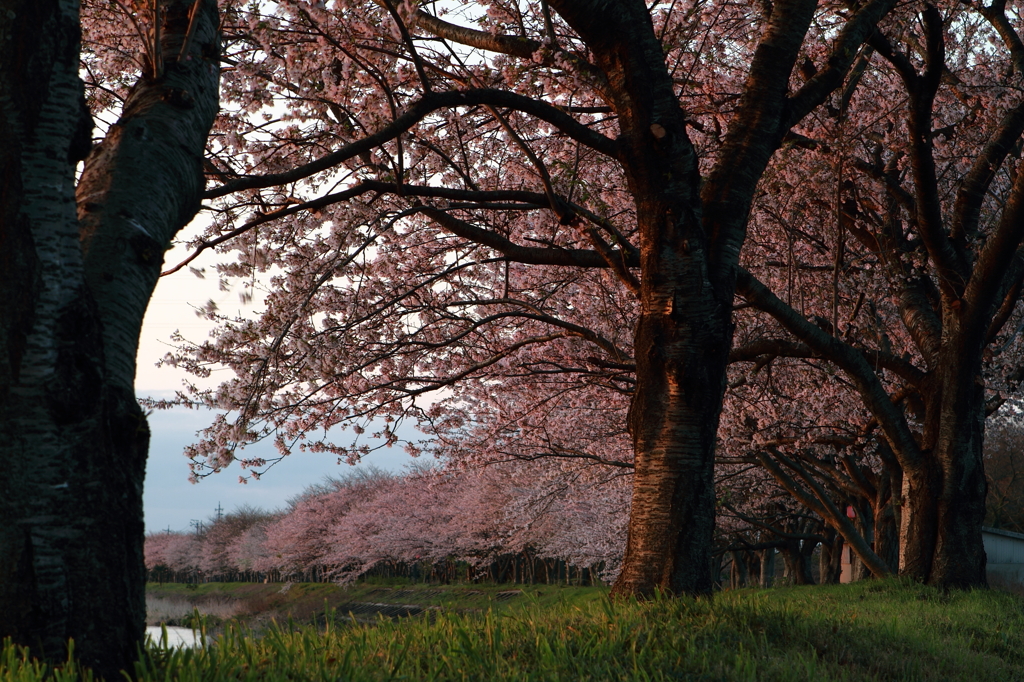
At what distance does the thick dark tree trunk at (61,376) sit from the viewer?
3.52 m

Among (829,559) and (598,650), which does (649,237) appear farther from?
(829,559)

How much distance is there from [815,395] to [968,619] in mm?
8189

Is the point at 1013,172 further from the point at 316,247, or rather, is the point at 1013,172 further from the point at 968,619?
the point at 316,247

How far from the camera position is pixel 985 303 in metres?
11.5

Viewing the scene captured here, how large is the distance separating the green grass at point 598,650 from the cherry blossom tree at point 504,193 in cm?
88

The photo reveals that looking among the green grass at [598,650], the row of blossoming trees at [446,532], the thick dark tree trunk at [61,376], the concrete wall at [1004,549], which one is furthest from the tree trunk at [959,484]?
the concrete wall at [1004,549]

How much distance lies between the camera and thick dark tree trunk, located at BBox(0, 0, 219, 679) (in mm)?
3516

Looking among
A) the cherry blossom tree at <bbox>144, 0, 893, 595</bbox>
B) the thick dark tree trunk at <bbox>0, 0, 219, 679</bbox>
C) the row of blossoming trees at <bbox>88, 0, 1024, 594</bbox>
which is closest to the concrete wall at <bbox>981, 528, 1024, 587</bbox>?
the row of blossoming trees at <bbox>88, 0, 1024, 594</bbox>

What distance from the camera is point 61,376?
363cm

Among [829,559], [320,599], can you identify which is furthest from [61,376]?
[320,599]

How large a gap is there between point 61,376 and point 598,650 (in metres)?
3.16

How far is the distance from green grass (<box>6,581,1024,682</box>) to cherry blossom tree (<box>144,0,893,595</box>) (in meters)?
0.88

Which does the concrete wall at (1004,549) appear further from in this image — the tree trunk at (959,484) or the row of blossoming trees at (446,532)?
the tree trunk at (959,484)

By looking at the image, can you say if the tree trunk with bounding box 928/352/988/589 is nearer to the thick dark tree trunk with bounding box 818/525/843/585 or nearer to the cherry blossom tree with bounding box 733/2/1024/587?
the cherry blossom tree with bounding box 733/2/1024/587
